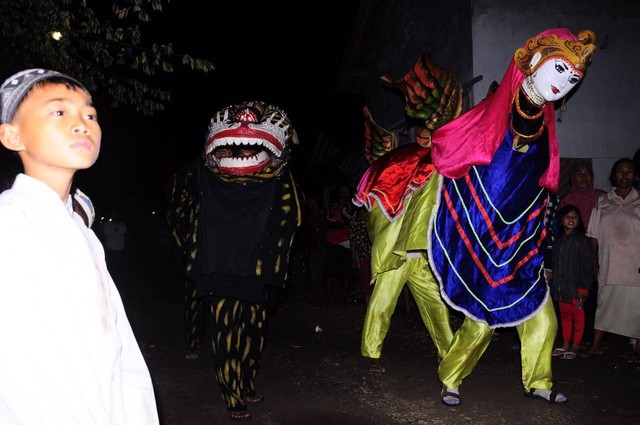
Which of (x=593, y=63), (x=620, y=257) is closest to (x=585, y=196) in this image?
(x=620, y=257)

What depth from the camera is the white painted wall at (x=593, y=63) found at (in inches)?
322

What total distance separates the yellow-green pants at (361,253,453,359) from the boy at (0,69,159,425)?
3.51 m

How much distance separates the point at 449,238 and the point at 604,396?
180 centimetres

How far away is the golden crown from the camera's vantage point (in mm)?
3895

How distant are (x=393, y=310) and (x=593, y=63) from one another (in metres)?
5.53

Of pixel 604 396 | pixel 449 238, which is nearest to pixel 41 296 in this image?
pixel 449 238

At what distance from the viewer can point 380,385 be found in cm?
492

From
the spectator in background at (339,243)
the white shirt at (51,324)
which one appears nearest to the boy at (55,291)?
the white shirt at (51,324)

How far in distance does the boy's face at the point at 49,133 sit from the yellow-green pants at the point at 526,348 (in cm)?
325

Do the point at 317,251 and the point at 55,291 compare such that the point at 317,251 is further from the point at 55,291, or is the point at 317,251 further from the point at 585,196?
the point at 55,291

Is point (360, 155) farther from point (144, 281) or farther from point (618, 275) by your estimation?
point (618, 275)

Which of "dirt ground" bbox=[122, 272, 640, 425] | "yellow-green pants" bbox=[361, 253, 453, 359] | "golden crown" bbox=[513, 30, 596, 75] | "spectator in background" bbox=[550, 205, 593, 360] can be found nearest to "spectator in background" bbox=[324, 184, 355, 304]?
"dirt ground" bbox=[122, 272, 640, 425]

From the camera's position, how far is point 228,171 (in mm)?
4117

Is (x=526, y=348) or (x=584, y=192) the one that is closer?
(x=526, y=348)
